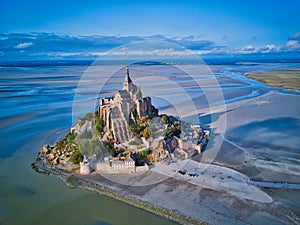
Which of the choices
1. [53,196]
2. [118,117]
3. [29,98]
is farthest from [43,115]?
[53,196]

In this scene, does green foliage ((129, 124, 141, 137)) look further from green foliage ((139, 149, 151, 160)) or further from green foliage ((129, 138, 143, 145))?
green foliage ((139, 149, 151, 160))

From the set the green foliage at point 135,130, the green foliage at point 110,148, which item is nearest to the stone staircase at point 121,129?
the green foliage at point 135,130

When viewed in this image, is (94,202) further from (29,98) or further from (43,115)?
(29,98)

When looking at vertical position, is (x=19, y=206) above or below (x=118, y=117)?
below

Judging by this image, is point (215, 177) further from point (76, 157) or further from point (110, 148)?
point (76, 157)

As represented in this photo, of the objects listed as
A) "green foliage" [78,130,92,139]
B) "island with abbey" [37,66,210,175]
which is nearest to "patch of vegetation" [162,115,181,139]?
"island with abbey" [37,66,210,175]

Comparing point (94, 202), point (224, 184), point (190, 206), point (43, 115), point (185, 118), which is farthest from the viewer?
point (43, 115)

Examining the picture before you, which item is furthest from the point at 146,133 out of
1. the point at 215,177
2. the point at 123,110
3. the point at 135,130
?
the point at 215,177
